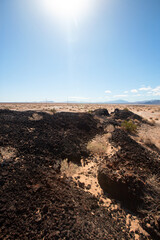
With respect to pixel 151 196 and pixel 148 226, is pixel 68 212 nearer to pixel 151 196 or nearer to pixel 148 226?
pixel 148 226

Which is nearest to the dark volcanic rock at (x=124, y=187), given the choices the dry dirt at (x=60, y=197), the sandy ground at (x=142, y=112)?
the dry dirt at (x=60, y=197)

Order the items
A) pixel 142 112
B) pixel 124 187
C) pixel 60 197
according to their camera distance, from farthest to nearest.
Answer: pixel 142 112 < pixel 124 187 < pixel 60 197

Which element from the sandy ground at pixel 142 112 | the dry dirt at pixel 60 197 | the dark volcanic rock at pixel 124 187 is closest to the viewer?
the dry dirt at pixel 60 197

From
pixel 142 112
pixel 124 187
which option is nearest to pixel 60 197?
pixel 124 187

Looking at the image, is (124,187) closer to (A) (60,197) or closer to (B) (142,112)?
(A) (60,197)

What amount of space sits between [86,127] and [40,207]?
9.00 m

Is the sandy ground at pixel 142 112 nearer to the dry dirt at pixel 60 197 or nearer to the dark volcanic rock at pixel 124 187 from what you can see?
the dry dirt at pixel 60 197

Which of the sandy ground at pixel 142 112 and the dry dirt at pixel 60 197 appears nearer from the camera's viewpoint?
the dry dirt at pixel 60 197

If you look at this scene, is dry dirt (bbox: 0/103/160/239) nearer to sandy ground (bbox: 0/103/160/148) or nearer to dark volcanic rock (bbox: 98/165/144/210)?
dark volcanic rock (bbox: 98/165/144/210)

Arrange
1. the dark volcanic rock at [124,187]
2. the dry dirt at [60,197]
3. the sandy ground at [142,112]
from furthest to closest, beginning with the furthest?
1. the sandy ground at [142,112]
2. the dark volcanic rock at [124,187]
3. the dry dirt at [60,197]

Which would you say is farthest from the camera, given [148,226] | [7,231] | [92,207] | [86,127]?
[86,127]

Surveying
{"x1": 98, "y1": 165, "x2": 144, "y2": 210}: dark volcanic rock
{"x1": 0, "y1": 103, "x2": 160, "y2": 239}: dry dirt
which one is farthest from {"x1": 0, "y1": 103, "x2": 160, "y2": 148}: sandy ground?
{"x1": 98, "y1": 165, "x2": 144, "y2": 210}: dark volcanic rock

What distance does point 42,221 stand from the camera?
2939mm

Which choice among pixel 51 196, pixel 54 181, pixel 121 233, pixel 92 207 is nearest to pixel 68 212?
pixel 51 196
